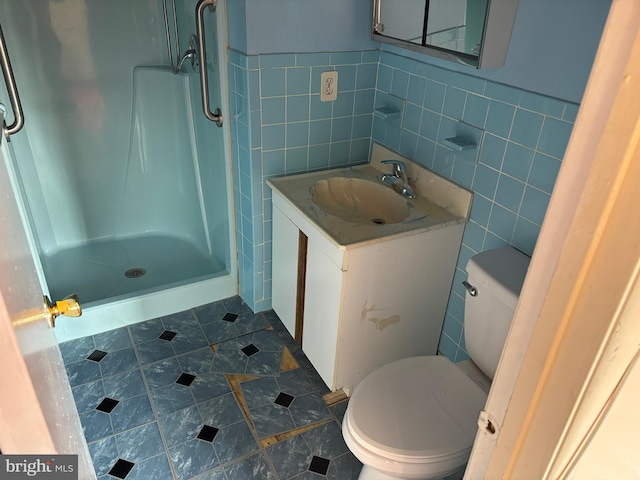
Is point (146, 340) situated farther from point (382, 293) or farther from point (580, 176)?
point (580, 176)

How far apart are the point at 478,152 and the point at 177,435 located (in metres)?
1.46

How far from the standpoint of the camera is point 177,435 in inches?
70.4

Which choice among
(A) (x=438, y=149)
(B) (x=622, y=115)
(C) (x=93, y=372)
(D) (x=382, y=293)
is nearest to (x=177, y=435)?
(C) (x=93, y=372)

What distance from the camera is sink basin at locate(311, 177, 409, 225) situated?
200cm

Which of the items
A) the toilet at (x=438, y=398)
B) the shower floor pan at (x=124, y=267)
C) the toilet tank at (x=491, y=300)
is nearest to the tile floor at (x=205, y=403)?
the shower floor pan at (x=124, y=267)

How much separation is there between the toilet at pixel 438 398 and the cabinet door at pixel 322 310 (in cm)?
30

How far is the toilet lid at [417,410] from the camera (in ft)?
4.40

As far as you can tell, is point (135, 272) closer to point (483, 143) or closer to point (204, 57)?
point (204, 57)

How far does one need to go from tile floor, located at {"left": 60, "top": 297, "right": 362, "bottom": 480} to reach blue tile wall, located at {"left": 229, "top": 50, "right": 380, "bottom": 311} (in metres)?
0.34

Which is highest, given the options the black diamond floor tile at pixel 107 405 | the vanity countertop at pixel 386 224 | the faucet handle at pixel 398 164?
the faucet handle at pixel 398 164

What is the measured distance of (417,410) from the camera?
4.72ft

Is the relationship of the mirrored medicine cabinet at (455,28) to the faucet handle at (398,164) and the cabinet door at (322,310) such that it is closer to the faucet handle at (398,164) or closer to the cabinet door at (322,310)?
the faucet handle at (398,164)

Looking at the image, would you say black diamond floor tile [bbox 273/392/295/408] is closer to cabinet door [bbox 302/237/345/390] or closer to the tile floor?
the tile floor

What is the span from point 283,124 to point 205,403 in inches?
45.2
